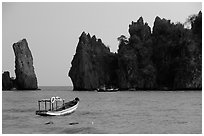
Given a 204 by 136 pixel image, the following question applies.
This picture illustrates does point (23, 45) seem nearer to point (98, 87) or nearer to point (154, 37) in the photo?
point (98, 87)

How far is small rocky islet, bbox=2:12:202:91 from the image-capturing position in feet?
259

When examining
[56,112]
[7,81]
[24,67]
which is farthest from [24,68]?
[56,112]

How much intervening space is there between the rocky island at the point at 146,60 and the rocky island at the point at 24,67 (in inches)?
552

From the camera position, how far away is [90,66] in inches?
3556

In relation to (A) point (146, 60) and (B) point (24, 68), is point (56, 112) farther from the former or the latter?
(B) point (24, 68)

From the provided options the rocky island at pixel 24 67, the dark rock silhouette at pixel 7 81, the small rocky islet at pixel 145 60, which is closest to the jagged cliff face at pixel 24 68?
the rocky island at pixel 24 67

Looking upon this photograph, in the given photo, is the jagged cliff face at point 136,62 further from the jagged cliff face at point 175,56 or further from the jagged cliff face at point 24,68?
the jagged cliff face at point 24,68

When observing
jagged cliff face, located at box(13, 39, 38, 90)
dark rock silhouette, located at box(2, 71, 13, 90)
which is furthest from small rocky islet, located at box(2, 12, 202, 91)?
dark rock silhouette, located at box(2, 71, 13, 90)

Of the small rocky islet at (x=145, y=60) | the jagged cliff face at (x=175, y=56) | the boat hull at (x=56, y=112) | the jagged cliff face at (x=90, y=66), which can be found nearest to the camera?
the boat hull at (x=56, y=112)

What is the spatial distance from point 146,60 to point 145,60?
0.25 metres

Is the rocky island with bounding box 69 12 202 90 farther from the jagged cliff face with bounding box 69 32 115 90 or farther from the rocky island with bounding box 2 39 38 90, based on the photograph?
the rocky island with bounding box 2 39 38 90

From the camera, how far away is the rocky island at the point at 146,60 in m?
78.9

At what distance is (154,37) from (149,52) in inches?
162

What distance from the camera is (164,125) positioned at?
77.9 feet
